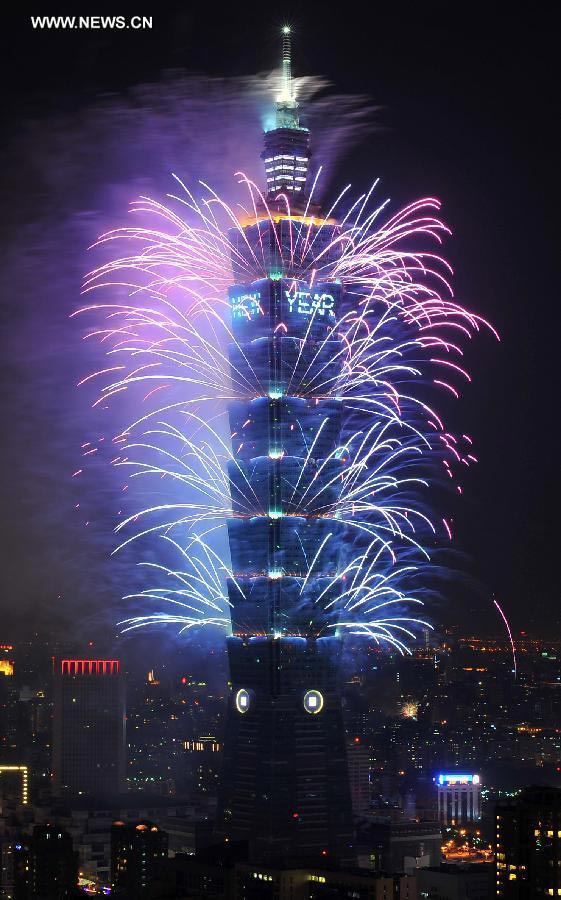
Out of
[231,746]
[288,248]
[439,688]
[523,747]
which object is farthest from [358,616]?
[523,747]

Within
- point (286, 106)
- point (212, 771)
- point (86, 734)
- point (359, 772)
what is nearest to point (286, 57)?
point (286, 106)

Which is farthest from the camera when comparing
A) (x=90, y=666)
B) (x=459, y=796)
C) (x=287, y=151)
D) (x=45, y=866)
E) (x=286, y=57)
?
(x=90, y=666)

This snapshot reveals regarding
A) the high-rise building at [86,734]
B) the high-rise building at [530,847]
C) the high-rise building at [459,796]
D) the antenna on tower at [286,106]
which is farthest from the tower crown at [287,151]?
the high-rise building at [86,734]

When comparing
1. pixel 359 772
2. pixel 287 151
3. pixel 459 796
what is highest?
pixel 287 151

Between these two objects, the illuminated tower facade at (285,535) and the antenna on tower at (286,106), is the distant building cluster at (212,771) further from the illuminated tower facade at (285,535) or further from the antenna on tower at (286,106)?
the antenna on tower at (286,106)

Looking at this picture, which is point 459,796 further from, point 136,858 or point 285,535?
point 136,858

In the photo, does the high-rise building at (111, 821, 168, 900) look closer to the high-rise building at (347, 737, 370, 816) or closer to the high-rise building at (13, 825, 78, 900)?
the high-rise building at (13, 825, 78, 900)
